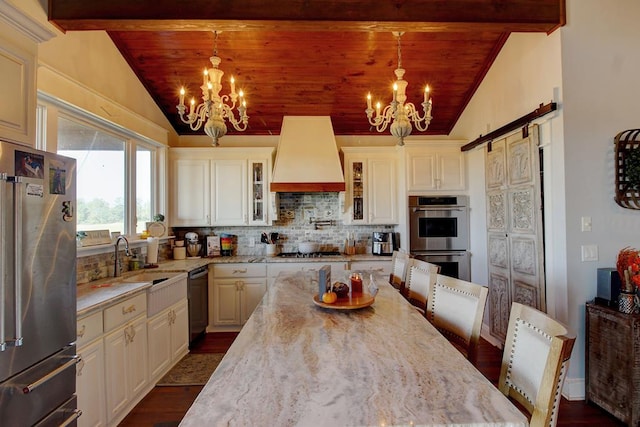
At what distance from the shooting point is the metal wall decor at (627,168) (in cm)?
246

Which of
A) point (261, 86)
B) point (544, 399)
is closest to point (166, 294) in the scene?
point (261, 86)

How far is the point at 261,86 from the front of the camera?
3998 mm

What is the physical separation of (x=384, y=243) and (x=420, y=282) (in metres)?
1.94

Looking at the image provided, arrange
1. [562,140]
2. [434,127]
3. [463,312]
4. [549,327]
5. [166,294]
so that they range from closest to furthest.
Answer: [549,327] → [463,312] → [562,140] → [166,294] → [434,127]

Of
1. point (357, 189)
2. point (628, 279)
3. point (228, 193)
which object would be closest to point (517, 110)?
point (628, 279)

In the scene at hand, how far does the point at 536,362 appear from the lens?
1.16 metres

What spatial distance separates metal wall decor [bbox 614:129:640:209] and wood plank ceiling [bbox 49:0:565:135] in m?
1.07

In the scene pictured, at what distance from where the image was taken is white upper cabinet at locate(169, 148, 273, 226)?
4.30 m

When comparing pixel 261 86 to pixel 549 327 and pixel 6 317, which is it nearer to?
pixel 6 317

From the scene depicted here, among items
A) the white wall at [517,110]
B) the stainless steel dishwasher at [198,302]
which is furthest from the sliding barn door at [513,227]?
the stainless steel dishwasher at [198,302]

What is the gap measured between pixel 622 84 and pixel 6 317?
4.24 m

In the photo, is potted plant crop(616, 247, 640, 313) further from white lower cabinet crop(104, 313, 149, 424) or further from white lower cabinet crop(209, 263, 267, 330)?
white lower cabinet crop(104, 313, 149, 424)

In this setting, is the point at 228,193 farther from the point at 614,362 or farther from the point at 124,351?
the point at 614,362

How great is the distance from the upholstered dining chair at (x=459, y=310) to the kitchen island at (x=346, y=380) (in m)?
0.28
